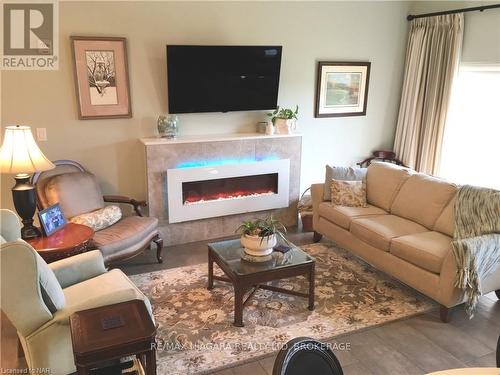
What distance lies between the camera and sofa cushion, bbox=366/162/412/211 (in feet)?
13.8

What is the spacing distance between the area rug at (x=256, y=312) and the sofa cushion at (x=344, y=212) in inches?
17.2

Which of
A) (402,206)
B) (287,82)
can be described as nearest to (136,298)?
(402,206)

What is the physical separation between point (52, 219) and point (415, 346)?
2.86 m

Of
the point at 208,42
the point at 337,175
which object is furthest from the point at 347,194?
the point at 208,42

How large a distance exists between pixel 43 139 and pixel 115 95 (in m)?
0.80

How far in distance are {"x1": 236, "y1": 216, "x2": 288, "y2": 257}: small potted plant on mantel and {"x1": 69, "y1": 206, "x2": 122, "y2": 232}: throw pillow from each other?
1.41m

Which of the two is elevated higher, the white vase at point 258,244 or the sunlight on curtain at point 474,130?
the sunlight on curtain at point 474,130

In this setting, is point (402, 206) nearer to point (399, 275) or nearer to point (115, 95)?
point (399, 275)

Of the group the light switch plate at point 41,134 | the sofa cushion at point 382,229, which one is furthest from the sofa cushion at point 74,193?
the sofa cushion at point 382,229

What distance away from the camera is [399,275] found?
3469 millimetres

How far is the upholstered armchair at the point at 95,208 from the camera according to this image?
11.7 ft

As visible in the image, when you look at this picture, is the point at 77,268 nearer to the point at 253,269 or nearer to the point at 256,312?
the point at 253,269

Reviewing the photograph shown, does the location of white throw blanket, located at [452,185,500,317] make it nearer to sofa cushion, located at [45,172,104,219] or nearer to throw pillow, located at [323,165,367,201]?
throw pillow, located at [323,165,367,201]

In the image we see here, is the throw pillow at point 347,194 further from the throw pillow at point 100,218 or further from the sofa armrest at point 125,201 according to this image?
the throw pillow at point 100,218
